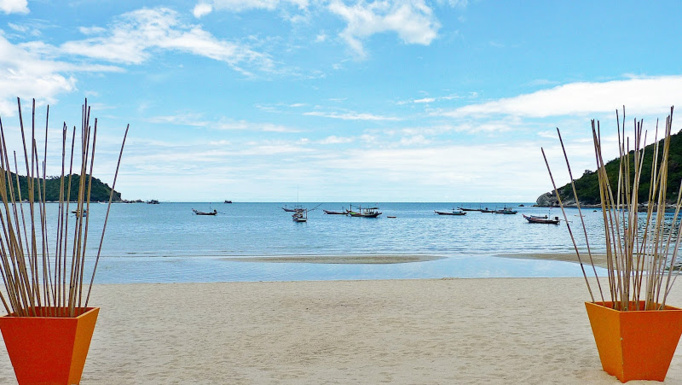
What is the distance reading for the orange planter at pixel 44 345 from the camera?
318cm

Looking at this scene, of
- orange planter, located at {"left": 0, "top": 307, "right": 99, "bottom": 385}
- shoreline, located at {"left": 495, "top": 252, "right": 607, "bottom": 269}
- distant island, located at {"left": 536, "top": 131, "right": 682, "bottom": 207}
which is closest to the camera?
orange planter, located at {"left": 0, "top": 307, "right": 99, "bottom": 385}

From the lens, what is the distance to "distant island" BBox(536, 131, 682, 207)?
49125mm

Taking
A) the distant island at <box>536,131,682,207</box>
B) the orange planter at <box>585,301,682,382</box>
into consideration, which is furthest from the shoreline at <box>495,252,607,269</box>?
the distant island at <box>536,131,682,207</box>

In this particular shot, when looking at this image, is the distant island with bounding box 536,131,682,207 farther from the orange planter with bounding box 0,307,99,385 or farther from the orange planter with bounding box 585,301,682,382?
the orange planter with bounding box 0,307,99,385

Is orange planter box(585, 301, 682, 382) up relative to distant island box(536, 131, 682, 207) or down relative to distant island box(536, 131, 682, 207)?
down

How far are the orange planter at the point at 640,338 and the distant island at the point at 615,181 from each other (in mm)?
40996

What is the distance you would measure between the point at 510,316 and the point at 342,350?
2.56 meters

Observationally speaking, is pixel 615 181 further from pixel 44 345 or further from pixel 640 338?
pixel 44 345

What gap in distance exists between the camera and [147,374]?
4.04m

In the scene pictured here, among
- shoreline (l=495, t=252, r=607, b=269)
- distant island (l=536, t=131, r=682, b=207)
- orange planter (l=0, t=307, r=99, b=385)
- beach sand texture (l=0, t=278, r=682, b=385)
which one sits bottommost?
shoreline (l=495, t=252, r=607, b=269)

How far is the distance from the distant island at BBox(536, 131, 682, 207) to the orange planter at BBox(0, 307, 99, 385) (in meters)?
42.9

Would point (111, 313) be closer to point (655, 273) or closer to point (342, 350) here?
point (342, 350)

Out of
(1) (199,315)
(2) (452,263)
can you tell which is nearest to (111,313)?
(1) (199,315)

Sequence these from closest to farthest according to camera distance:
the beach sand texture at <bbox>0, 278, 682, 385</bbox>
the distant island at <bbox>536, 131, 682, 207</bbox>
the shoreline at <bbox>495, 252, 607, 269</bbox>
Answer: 1. the beach sand texture at <bbox>0, 278, 682, 385</bbox>
2. the shoreline at <bbox>495, 252, 607, 269</bbox>
3. the distant island at <bbox>536, 131, 682, 207</bbox>
